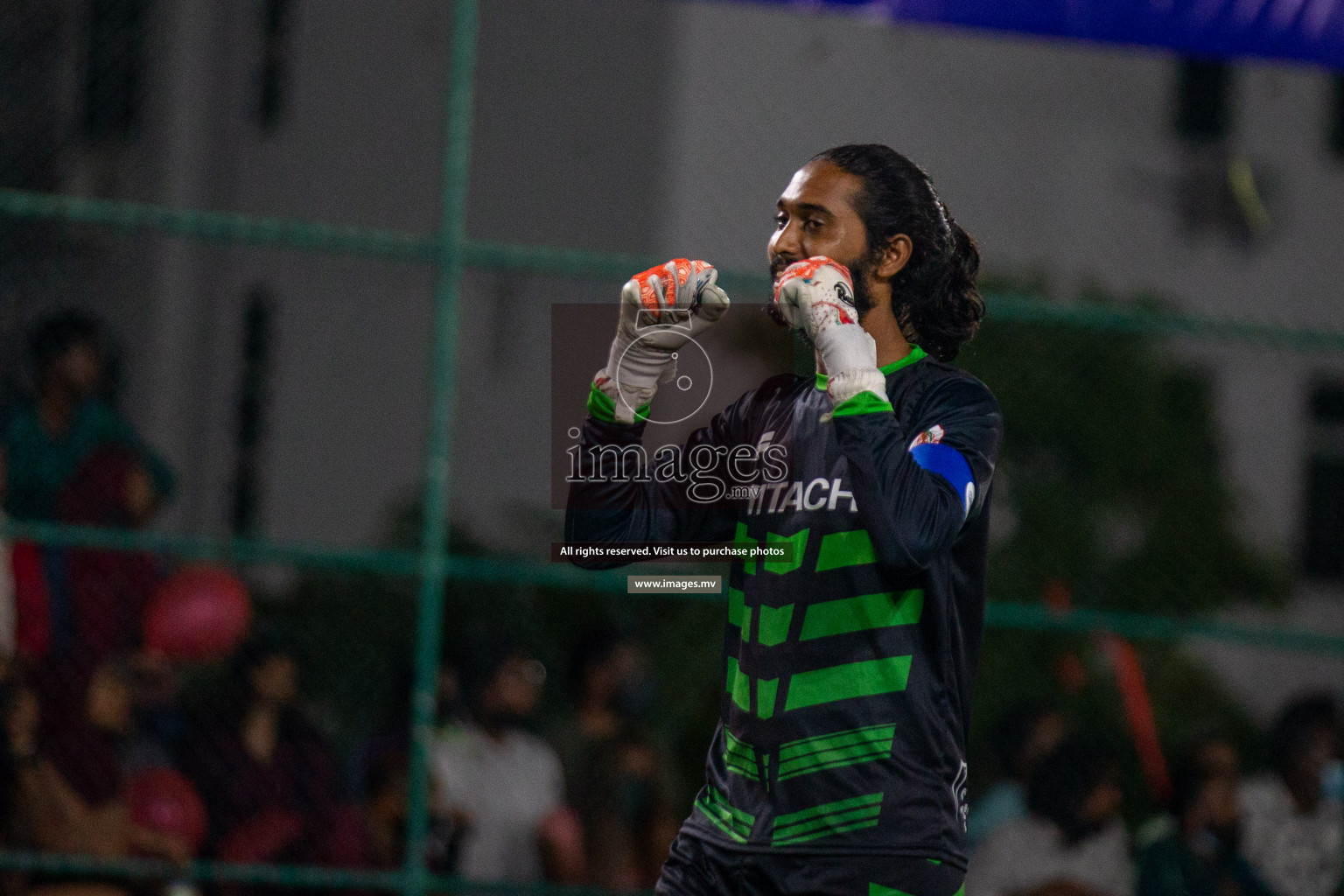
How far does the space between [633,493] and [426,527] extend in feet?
8.36

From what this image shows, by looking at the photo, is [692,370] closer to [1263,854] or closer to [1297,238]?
[1263,854]

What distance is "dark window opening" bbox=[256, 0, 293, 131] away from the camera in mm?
15078

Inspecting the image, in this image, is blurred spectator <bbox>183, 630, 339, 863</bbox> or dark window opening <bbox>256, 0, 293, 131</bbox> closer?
blurred spectator <bbox>183, 630, 339, 863</bbox>

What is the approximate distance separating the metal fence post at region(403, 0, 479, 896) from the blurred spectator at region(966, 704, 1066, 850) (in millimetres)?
1861

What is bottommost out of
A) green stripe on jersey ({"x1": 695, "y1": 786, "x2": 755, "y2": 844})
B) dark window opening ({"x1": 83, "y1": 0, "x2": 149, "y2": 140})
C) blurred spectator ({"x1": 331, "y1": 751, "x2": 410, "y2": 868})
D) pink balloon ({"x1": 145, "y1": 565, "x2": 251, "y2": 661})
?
blurred spectator ({"x1": 331, "y1": 751, "x2": 410, "y2": 868})

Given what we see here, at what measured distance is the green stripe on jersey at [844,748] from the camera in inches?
101

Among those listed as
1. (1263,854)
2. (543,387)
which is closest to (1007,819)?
(1263,854)

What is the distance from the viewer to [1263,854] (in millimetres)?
6031

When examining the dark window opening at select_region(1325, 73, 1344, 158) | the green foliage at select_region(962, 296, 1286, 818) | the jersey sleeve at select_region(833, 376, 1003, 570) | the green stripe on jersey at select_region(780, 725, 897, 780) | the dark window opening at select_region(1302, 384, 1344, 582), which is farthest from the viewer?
the dark window opening at select_region(1325, 73, 1344, 158)

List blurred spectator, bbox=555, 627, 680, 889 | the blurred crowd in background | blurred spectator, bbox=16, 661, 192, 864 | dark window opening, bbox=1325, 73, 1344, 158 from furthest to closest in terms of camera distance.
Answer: dark window opening, bbox=1325, 73, 1344, 158, blurred spectator, bbox=555, 627, 680, 889, the blurred crowd in background, blurred spectator, bbox=16, 661, 192, 864

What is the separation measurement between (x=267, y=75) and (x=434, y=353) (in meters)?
11.2

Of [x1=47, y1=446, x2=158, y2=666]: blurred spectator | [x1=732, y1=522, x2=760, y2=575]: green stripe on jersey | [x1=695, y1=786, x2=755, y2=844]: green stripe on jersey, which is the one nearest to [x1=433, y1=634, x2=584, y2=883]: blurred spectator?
[x1=47, y1=446, x2=158, y2=666]: blurred spectator

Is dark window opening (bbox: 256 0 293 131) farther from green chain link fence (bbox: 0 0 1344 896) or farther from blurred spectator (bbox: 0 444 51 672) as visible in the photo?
blurred spectator (bbox: 0 444 51 672)

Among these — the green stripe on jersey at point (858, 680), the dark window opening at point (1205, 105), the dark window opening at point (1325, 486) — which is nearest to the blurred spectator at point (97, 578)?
the green stripe on jersey at point (858, 680)
